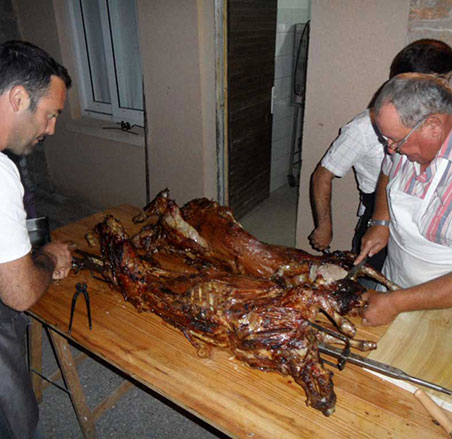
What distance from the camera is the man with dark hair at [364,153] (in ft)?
7.41

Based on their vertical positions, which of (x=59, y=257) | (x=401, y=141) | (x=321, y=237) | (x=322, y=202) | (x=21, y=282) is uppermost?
(x=401, y=141)

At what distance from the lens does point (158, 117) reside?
4.68 meters

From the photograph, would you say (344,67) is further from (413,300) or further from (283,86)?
(283,86)

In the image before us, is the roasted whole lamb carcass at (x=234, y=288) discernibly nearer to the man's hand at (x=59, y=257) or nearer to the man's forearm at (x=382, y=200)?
the man's hand at (x=59, y=257)

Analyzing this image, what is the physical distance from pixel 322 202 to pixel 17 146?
212 cm

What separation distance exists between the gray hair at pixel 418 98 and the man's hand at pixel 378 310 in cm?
81

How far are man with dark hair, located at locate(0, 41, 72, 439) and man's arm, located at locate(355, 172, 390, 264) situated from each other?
179 cm

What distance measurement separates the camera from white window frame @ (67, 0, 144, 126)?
5238 mm

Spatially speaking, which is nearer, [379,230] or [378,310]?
[378,310]

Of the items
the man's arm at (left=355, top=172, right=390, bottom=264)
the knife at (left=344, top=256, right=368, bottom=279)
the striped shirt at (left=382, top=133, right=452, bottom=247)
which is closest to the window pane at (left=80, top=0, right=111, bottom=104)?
the man's arm at (left=355, top=172, right=390, bottom=264)

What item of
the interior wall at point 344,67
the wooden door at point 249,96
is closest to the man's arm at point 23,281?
the interior wall at point 344,67

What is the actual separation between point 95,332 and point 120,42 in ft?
14.5

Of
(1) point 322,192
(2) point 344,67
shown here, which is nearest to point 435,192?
(1) point 322,192

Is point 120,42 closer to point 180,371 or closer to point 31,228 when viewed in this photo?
point 31,228
